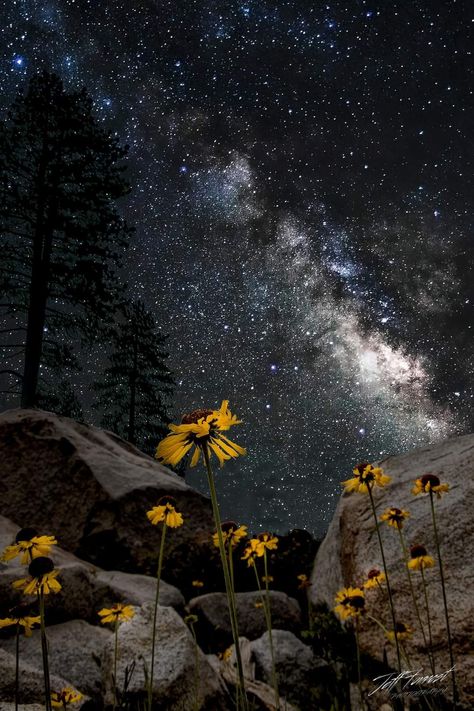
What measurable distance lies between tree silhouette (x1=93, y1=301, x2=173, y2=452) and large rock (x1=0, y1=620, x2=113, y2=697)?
63.2 feet

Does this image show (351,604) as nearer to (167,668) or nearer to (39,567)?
(167,668)

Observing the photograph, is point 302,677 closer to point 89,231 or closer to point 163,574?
point 163,574

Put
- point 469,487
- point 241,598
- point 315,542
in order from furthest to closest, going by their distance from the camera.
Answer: point 315,542, point 241,598, point 469,487

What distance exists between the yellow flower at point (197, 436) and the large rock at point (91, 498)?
18.8 feet

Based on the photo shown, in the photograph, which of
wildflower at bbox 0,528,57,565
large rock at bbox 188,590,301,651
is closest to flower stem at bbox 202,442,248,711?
wildflower at bbox 0,528,57,565

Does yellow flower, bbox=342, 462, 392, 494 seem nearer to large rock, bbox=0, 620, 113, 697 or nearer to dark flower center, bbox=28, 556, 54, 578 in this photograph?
dark flower center, bbox=28, 556, 54, 578

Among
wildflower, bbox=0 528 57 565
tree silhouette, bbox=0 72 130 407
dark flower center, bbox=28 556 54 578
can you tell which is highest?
tree silhouette, bbox=0 72 130 407

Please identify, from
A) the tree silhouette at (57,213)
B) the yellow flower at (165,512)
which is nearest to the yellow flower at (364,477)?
the yellow flower at (165,512)

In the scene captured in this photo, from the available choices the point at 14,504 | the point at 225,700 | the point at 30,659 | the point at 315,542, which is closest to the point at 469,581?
the point at 225,700

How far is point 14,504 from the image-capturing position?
7215 mm

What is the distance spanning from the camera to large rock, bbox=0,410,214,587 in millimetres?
6832

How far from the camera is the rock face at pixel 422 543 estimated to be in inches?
142

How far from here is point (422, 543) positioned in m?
4.21

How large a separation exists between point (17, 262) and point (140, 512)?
30.1 ft
